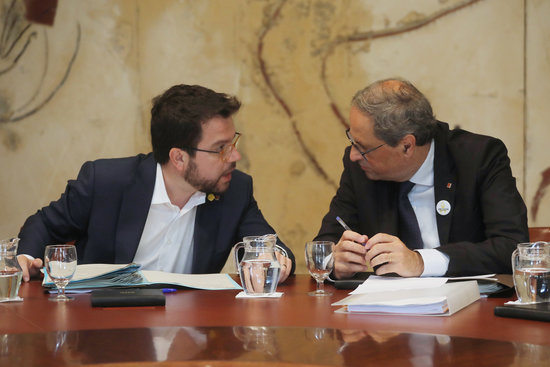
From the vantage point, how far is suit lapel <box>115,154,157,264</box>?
272cm

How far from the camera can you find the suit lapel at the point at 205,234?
9.20 feet

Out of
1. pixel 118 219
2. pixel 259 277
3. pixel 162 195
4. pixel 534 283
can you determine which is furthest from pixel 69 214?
pixel 534 283

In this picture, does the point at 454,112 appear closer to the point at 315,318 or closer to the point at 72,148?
the point at 72,148

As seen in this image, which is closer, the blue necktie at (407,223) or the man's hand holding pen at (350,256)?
the man's hand holding pen at (350,256)

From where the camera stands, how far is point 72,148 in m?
4.48

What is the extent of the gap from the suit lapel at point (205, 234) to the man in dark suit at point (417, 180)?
16.4 inches

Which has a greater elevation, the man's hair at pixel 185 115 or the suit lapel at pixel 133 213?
the man's hair at pixel 185 115

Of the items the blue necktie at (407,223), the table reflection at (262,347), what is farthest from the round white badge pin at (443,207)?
the table reflection at (262,347)

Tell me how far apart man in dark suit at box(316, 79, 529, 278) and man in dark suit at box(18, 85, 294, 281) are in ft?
1.33

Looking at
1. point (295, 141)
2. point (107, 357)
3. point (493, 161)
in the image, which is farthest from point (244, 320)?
point (295, 141)

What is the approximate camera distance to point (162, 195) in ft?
9.47

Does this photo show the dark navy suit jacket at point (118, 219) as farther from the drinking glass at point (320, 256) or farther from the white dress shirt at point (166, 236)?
the drinking glass at point (320, 256)

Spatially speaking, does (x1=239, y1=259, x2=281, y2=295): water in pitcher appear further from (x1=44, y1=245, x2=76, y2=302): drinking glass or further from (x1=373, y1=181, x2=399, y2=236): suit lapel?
(x1=373, y1=181, x2=399, y2=236): suit lapel

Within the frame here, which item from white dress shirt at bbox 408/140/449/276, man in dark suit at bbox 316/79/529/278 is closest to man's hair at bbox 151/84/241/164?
man in dark suit at bbox 316/79/529/278
